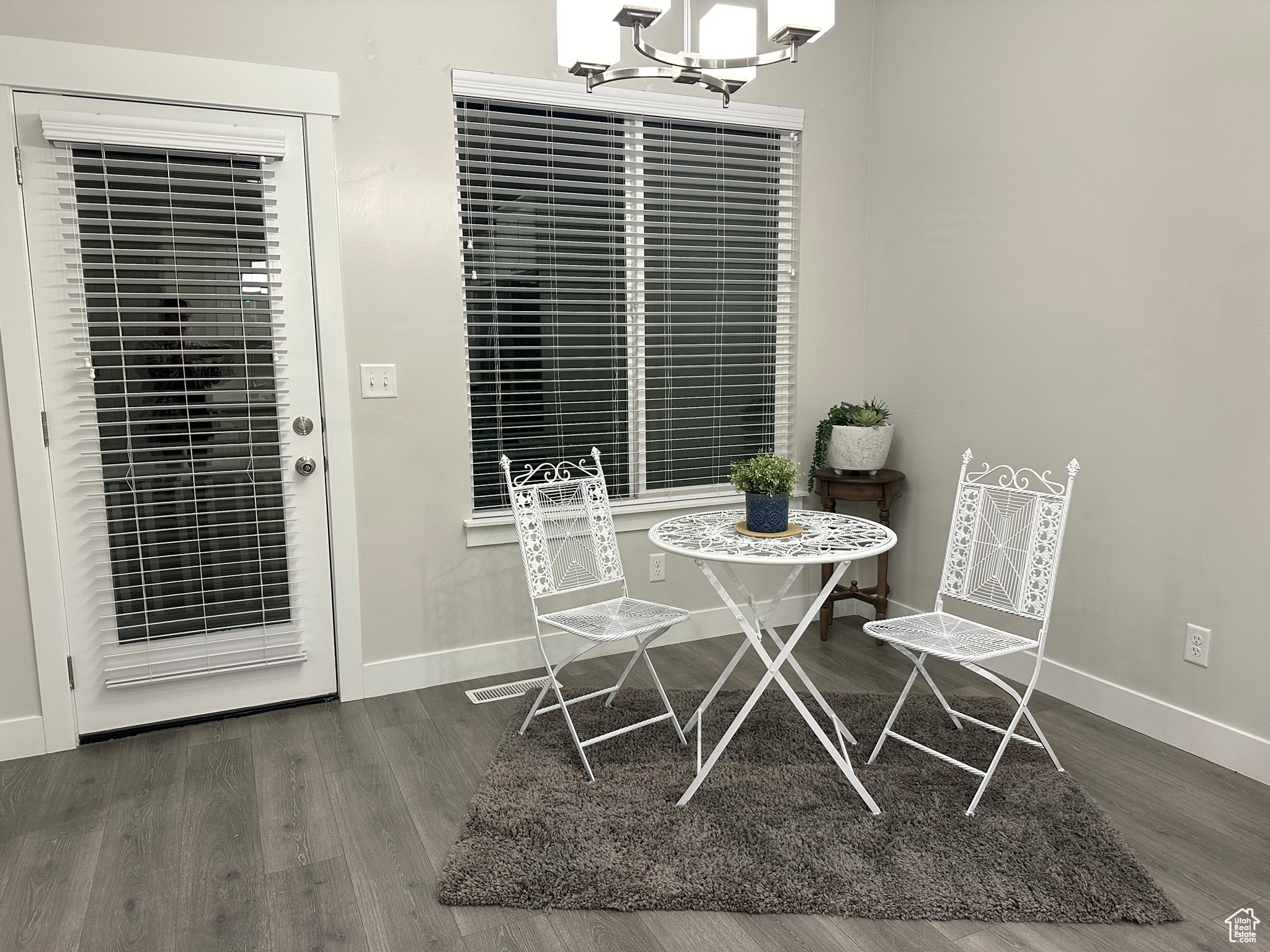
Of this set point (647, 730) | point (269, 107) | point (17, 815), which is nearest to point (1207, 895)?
point (647, 730)

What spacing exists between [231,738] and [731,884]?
186 centimetres

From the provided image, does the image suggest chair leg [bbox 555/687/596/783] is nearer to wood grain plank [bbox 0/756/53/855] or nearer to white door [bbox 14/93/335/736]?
white door [bbox 14/93/335/736]

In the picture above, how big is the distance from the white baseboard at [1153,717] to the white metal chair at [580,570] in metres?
1.46

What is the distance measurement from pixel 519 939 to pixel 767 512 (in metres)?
1.33

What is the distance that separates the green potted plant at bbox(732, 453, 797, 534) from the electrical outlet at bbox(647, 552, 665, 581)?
1.21 m

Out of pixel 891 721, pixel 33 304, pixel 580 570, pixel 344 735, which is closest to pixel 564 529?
pixel 580 570

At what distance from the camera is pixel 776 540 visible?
254cm

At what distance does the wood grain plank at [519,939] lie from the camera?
6.25ft

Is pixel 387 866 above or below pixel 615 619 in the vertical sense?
below

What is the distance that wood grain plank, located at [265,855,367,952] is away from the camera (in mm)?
1929

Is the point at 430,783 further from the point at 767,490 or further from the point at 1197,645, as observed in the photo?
the point at 1197,645

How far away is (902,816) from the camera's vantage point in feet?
7.77

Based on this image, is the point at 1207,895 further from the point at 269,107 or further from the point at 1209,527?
the point at 269,107

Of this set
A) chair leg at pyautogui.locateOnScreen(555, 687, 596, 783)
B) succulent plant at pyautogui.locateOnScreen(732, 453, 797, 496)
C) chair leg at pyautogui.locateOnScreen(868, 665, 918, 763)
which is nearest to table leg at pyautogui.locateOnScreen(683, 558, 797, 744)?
chair leg at pyautogui.locateOnScreen(868, 665, 918, 763)
